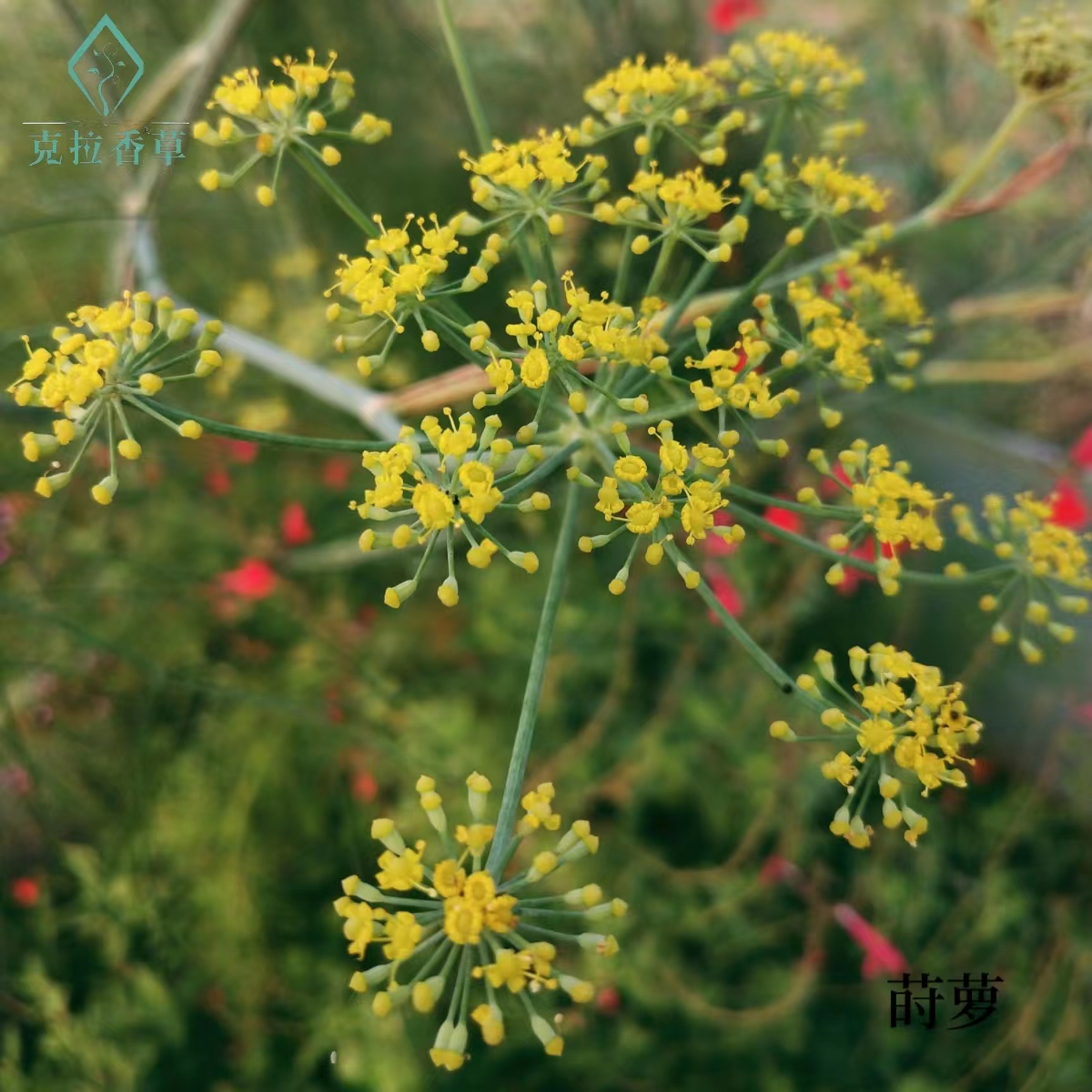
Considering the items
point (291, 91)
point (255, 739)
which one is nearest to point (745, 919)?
point (255, 739)

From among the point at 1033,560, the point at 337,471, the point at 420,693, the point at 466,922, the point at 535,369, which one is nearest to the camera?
the point at 466,922

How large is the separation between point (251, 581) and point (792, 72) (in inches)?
64.0

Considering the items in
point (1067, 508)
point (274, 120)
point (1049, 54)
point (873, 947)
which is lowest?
Result: point (873, 947)

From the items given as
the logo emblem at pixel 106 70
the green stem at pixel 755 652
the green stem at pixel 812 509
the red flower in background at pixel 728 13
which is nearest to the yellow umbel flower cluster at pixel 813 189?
the green stem at pixel 812 509

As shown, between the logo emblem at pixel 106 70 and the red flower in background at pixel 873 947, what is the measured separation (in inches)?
98.2

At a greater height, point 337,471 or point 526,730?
point 526,730

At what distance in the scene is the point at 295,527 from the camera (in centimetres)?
242

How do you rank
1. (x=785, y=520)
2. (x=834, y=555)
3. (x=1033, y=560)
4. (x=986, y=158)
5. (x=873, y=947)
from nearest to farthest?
1. (x=834, y=555)
2. (x=1033, y=560)
3. (x=986, y=158)
4. (x=873, y=947)
5. (x=785, y=520)

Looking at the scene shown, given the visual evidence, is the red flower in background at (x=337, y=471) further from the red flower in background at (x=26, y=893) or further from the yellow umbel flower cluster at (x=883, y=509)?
the yellow umbel flower cluster at (x=883, y=509)

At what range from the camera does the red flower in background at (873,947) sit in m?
2.03

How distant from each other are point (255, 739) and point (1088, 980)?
195 cm

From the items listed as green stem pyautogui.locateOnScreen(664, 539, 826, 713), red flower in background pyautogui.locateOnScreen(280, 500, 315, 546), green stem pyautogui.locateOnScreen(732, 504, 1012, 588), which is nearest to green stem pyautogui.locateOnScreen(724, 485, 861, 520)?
green stem pyautogui.locateOnScreen(732, 504, 1012, 588)

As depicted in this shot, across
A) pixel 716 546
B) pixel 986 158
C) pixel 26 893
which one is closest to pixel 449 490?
pixel 986 158

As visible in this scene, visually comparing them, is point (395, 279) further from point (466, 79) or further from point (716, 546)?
point (716, 546)
